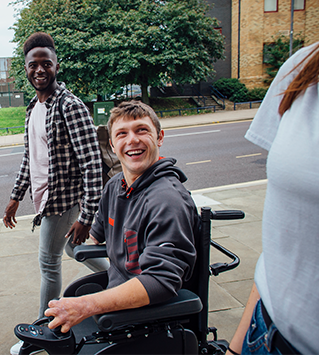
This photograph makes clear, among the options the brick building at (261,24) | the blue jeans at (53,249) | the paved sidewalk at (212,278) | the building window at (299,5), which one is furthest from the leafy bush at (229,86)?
the blue jeans at (53,249)

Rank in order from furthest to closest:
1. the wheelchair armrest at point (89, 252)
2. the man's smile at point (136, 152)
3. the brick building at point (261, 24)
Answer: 1. the brick building at point (261, 24)
2. the wheelchair armrest at point (89, 252)
3. the man's smile at point (136, 152)

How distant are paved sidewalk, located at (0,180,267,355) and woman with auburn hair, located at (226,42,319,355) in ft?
6.26

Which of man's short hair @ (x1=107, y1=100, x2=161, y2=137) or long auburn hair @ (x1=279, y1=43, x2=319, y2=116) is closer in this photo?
long auburn hair @ (x1=279, y1=43, x2=319, y2=116)

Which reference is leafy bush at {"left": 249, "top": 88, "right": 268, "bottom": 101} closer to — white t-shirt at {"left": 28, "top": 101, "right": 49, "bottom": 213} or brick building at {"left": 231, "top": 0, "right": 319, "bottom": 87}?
brick building at {"left": 231, "top": 0, "right": 319, "bottom": 87}

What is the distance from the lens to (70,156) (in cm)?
257

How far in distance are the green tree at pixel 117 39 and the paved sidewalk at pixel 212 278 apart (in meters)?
17.4

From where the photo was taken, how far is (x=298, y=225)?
0.86 meters

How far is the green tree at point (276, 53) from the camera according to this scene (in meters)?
27.4

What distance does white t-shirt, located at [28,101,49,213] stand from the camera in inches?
102

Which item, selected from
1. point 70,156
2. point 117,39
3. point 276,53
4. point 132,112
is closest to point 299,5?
point 276,53

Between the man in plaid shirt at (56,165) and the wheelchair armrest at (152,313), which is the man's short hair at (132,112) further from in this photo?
the wheelchair armrest at (152,313)

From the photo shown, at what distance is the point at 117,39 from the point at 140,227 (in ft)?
70.6

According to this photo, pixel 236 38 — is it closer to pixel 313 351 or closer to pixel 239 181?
pixel 239 181

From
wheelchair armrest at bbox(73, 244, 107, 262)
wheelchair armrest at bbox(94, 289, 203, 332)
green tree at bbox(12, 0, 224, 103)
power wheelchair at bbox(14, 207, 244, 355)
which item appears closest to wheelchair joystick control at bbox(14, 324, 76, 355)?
power wheelchair at bbox(14, 207, 244, 355)
